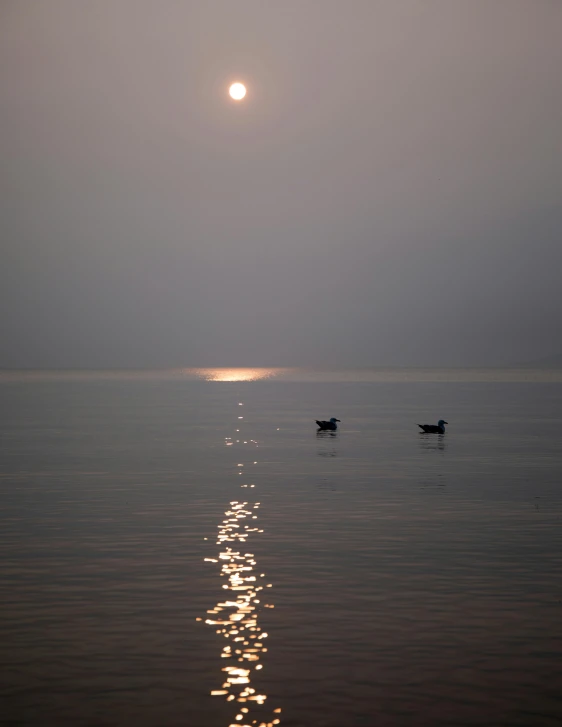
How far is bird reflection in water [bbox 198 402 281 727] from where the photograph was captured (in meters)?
16.0

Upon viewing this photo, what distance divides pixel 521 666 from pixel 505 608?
13.2ft

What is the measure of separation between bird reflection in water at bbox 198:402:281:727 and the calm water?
0.06m

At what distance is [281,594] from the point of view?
75.6ft

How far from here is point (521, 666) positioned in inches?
706

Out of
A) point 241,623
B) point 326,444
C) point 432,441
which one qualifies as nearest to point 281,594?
point 241,623

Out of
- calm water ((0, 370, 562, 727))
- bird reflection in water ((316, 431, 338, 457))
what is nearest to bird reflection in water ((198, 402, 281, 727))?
calm water ((0, 370, 562, 727))

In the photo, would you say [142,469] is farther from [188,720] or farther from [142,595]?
[188,720]

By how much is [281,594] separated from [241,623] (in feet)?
8.56

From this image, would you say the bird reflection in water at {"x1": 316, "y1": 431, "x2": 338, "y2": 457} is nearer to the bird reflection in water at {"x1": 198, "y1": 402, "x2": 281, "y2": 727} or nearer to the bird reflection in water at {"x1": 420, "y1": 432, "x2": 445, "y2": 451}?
the bird reflection in water at {"x1": 420, "y1": 432, "x2": 445, "y2": 451}

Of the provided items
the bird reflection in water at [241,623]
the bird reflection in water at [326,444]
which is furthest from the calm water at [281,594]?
the bird reflection in water at [326,444]

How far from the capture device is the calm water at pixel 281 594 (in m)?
16.3

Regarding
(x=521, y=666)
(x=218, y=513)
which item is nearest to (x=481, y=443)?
(x=218, y=513)

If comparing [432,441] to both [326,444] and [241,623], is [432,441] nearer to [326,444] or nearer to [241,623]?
[326,444]

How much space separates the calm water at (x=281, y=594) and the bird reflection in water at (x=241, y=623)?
6 cm
